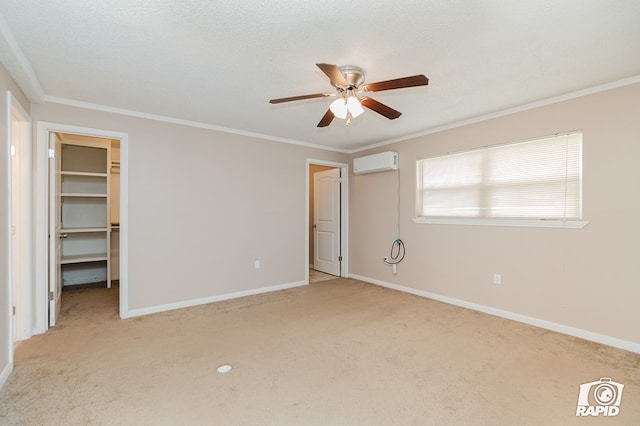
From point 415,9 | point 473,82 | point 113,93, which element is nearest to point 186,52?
point 113,93

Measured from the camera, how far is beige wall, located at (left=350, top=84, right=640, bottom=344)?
2.67 metres

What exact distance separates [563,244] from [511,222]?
514 mm

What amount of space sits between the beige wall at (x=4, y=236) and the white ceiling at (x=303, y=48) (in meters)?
0.29

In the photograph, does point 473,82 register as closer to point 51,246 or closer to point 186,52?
point 186,52

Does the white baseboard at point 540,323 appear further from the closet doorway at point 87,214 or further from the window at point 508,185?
the closet doorway at point 87,214

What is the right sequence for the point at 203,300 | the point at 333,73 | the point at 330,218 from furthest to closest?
the point at 330,218
the point at 203,300
the point at 333,73

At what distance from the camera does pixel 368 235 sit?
5188mm

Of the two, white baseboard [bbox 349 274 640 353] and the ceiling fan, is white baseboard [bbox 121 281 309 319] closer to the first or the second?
white baseboard [bbox 349 274 640 353]

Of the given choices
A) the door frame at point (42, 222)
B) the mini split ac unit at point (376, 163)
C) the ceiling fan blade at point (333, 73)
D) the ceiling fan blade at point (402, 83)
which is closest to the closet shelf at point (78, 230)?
the door frame at point (42, 222)

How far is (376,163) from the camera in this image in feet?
15.6

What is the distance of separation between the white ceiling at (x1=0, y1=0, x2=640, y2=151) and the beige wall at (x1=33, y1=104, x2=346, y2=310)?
556mm

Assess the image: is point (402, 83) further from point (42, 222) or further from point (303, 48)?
point (42, 222)

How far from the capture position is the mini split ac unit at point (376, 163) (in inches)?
180

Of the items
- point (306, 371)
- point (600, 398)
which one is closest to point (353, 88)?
point (306, 371)
